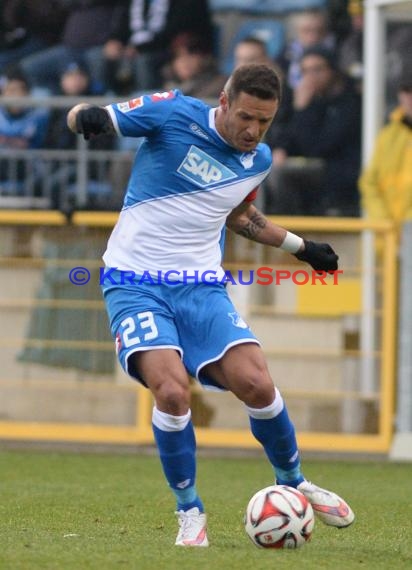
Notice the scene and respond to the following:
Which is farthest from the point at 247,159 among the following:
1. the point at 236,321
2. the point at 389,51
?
the point at 389,51

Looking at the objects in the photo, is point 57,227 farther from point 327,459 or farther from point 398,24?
point 398,24

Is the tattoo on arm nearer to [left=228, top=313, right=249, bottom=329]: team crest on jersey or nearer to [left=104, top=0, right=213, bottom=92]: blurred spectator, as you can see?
[left=228, top=313, right=249, bottom=329]: team crest on jersey

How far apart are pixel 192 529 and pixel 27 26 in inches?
433

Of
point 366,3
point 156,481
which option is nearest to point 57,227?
point 156,481

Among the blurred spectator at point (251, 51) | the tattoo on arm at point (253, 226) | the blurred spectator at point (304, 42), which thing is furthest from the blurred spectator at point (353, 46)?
the tattoo on arm at point (253, 226)

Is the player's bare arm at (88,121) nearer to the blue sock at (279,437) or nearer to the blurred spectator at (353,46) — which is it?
the blue sock at (279,437)

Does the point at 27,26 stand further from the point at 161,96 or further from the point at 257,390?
the point at 257,390

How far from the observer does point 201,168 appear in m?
6.80

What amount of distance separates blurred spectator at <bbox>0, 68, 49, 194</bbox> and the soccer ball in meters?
7.94

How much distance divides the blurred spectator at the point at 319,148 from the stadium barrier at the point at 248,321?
1743 mm

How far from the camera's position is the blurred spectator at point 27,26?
16109mm

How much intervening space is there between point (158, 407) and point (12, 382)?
18.6 ft

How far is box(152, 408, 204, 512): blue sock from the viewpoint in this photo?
645cm

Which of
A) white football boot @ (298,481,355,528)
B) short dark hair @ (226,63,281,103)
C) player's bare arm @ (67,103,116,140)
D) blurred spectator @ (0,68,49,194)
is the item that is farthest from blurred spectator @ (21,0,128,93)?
white football boot @ (298,481,355,528)
